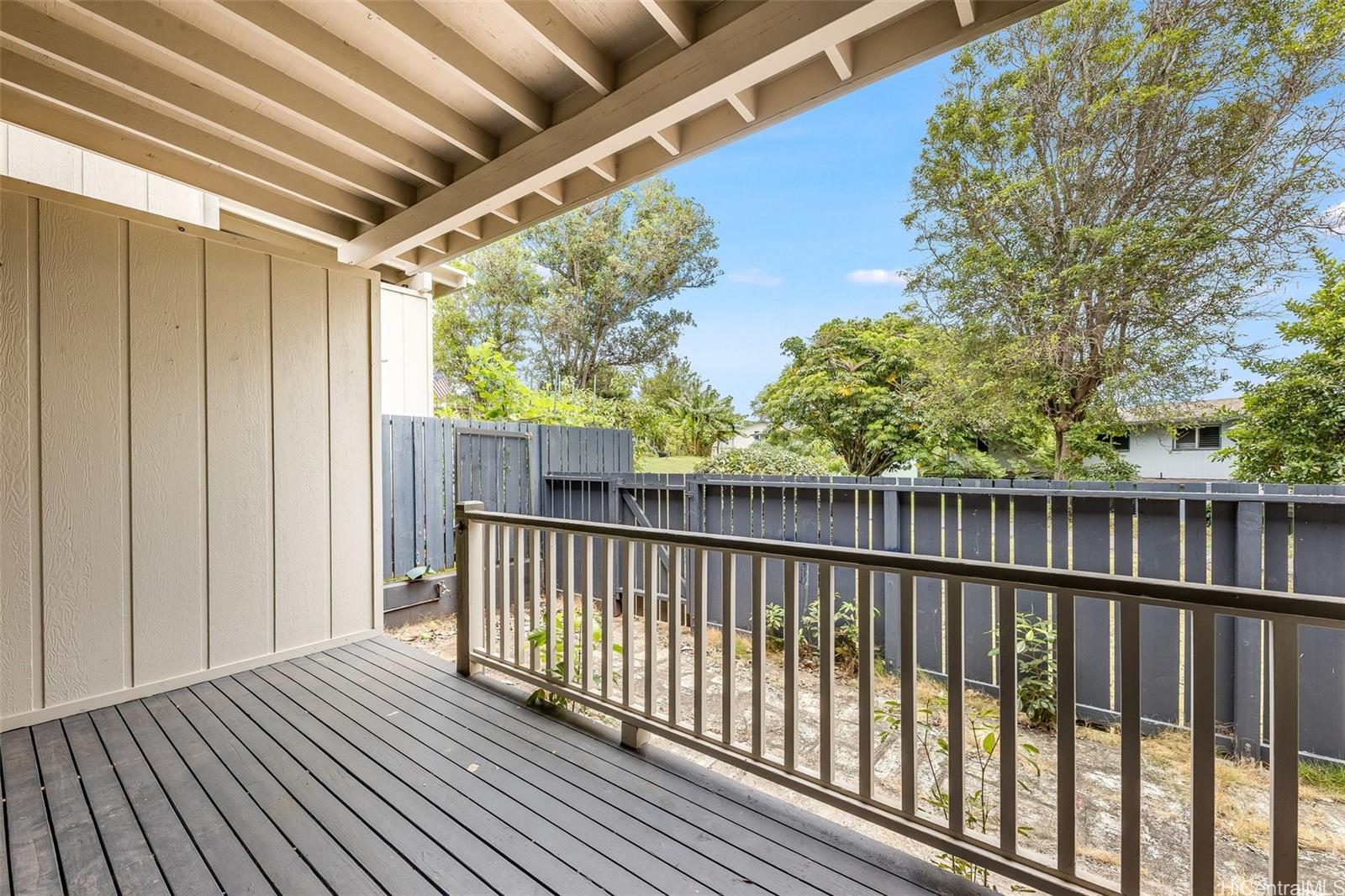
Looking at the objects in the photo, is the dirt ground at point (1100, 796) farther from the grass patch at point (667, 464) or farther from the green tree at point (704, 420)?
the green tree at point (704, 420)

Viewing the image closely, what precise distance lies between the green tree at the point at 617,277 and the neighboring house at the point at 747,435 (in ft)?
11.0

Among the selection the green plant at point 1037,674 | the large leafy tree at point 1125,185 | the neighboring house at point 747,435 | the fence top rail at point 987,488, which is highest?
the large leafy tree at point 1125,185

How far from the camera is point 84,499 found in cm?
235

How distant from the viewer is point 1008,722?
53.7 inches

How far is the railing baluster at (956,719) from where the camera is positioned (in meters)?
1.42

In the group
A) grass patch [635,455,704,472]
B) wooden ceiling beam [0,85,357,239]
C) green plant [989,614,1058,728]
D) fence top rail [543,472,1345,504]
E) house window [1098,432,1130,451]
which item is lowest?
green plant [989,614,1058,728]

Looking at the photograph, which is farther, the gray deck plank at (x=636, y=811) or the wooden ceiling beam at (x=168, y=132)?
the wooden ceiling beam at (x=168, y=132)

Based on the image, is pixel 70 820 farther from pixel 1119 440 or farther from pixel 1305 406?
pixel 1119 440

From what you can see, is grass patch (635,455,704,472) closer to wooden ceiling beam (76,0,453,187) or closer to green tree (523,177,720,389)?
green tree (523,177,720,389)

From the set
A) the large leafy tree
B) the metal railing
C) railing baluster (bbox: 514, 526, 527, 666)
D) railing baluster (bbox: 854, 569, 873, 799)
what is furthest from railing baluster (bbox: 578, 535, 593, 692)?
the large leafy tree

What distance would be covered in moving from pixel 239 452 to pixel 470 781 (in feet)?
7.03

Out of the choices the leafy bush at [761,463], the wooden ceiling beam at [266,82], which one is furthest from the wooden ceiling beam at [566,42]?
the leafy bush at [761,463]

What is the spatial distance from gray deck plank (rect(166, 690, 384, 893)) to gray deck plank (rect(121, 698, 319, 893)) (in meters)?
0.02

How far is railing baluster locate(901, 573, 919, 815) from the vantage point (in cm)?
148
